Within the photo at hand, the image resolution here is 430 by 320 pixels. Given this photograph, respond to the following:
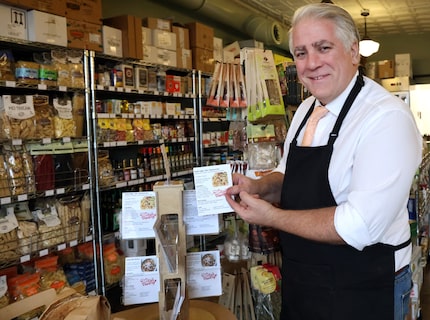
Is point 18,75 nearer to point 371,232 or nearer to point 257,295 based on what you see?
point 257,295

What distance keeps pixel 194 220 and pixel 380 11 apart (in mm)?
7524

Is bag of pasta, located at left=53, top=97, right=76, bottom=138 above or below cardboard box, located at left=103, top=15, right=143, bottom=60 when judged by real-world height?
below

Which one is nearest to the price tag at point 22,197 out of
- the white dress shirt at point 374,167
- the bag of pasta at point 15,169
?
the bag of pasta at point 15,169

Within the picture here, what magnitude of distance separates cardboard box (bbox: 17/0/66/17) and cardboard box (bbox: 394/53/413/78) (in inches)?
300

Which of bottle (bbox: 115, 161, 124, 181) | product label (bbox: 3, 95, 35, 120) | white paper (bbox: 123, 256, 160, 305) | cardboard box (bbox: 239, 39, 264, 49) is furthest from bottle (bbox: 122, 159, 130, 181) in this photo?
cardboard box (bbox: 239, 39, 264, 49)

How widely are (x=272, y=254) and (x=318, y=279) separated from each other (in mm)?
1152

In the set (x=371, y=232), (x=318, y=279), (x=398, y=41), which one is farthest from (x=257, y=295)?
(x=398, y=41)

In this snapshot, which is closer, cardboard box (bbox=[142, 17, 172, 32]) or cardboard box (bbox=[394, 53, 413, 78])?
cardboard box (bbox=[142, 17, 172, 32])

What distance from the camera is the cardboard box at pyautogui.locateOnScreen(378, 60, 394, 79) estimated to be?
9016 mm

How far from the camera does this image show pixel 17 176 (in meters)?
3.22

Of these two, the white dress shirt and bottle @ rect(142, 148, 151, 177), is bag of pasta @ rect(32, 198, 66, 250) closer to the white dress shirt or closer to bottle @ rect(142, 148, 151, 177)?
bottle @ rect(142, 148, 151, 177)

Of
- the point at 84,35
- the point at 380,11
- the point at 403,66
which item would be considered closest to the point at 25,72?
the point at 84,35

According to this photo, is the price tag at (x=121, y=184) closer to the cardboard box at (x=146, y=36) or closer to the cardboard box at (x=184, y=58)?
the cardboard box at (x=146, y=36)

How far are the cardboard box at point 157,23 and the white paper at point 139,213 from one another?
3380 millimetres
